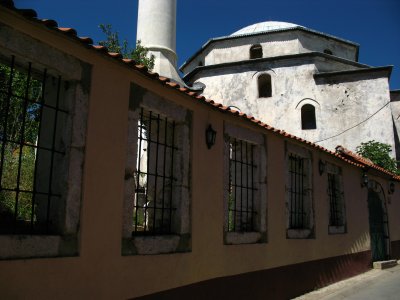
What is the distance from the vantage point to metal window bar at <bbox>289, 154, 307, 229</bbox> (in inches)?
346

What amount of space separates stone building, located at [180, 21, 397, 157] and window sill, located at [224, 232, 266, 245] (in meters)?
16.9

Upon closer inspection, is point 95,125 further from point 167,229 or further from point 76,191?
point 167,229

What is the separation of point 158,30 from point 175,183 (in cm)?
1149

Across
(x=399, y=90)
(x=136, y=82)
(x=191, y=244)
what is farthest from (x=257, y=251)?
(x=399, y=90)

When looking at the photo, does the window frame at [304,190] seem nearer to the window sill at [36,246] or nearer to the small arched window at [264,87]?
the window sill at [36,246]

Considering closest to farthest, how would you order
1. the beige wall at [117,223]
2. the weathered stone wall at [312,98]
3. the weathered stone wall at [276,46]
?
the beige wall at [117,223]
the weathered stone wall at [312,98]
the weathered stone wall at [276,46]

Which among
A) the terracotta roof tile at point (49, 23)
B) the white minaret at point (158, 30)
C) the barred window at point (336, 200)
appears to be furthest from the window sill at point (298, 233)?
the white minaret at point (158, 30)

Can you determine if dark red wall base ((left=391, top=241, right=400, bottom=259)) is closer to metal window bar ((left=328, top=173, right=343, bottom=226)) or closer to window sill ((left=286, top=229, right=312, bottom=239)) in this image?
metal window bar ((left=328, top=173, right=343, bottom=226))

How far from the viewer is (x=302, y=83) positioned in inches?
947

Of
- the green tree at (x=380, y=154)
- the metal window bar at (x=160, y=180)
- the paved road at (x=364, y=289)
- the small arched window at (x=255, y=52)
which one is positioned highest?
the small arched window at (x=255, y=52)

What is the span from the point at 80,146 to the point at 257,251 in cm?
397

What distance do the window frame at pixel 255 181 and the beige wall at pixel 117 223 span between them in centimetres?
12

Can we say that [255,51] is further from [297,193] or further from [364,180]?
[297,193]

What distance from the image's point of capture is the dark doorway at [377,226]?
13.3m
